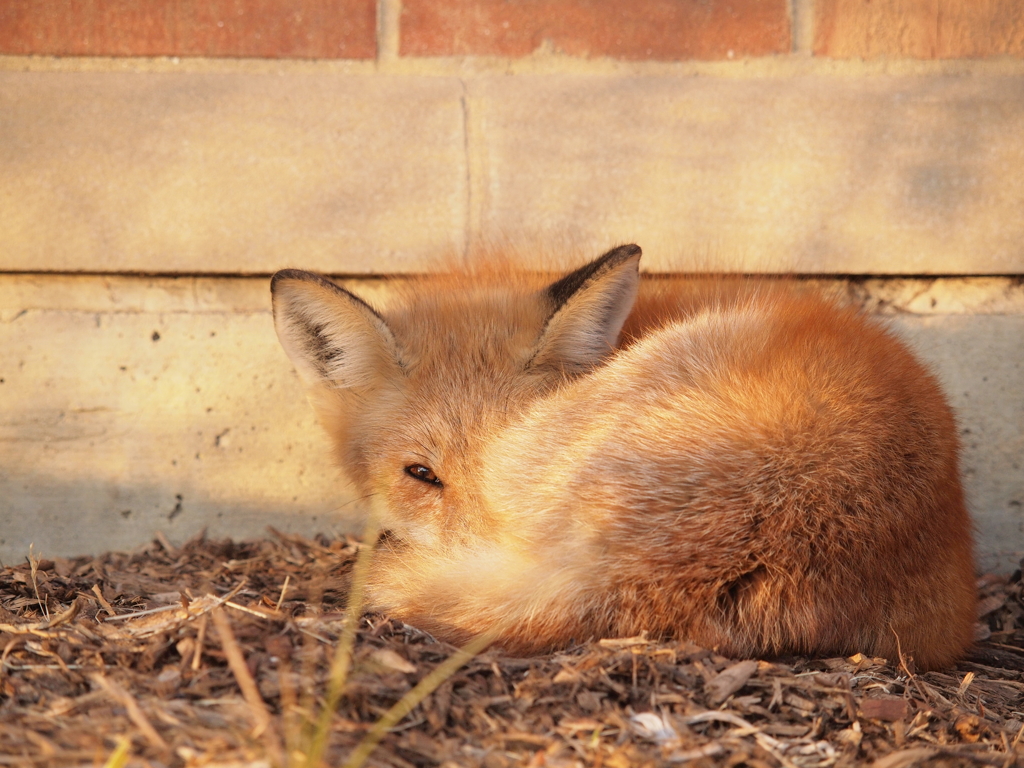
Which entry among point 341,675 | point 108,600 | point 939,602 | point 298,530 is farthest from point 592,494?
point 298,530

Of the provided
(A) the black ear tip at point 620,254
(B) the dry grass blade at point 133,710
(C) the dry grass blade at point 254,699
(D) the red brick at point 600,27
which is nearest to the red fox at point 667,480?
(A) the black ear tip at point 620,254

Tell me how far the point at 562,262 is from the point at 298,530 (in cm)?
126

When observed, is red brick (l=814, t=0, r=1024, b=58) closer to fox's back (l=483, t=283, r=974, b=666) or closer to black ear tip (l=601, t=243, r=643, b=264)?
black ear tip (l=601, t=243, r=643, b=264)

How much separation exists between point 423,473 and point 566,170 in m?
1.18

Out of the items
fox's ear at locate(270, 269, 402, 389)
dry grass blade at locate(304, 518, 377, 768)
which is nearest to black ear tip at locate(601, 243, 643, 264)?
fox's ear at locate(270, 269, 402, 389)

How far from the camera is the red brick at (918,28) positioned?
2.60 metres

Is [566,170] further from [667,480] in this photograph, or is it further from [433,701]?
[433,701]

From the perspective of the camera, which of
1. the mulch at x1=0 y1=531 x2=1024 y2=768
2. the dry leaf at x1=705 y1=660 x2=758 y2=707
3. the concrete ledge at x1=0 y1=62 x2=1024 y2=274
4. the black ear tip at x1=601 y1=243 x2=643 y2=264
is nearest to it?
the mulch at x1=0 y1=531 x2=1024 y2=768

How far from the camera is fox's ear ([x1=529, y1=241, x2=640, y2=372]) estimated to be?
1.97m

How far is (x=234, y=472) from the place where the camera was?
2.62 meters

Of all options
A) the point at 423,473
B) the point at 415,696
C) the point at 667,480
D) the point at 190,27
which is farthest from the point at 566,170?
the point at 415,696

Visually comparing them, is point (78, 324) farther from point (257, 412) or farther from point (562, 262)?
point (562, 262)

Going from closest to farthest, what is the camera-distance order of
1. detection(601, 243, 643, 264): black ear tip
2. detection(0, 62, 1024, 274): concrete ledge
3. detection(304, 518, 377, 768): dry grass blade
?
1. detection(304, 518, 377, 768): dry grass blade
2. detection(601, 243, 643, 264): black ear tip
3. detection(0, 62, 1024, 274): concrete ledge

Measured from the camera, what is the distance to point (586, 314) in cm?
205
